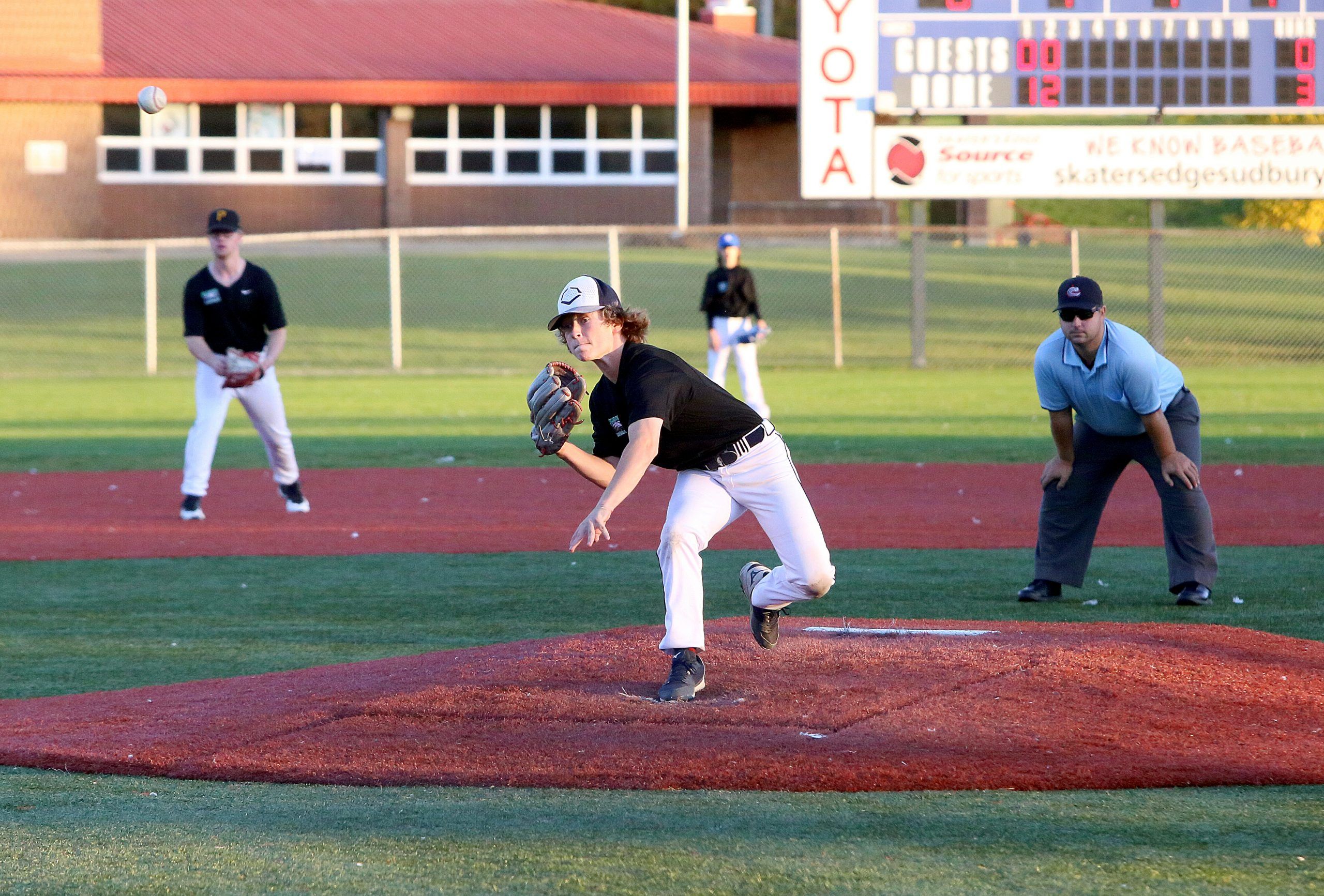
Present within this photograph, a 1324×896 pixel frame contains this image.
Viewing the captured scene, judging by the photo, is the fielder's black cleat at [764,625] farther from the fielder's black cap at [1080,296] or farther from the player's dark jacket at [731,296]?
the player's dark jacket at [731,296]

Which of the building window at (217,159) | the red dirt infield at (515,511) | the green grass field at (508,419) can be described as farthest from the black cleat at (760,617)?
the building window at (217,159)

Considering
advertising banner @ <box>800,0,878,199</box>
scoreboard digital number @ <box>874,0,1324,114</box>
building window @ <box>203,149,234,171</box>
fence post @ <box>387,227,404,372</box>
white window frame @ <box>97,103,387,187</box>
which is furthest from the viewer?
building window @ <box>203,149,234,171</box>

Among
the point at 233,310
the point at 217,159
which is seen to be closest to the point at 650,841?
the point at 233,310

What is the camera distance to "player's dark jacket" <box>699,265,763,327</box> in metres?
17.8

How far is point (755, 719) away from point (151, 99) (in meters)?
8.73

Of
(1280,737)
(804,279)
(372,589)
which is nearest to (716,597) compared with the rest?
(372,589)

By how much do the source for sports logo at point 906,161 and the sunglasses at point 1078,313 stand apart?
15.6 metres

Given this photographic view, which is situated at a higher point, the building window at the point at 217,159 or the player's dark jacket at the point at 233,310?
the building window at the point at 217,159

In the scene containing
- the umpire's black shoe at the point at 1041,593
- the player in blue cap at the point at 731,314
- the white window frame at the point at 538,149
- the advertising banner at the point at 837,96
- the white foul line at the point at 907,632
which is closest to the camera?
the white foul line at the point at 907,632

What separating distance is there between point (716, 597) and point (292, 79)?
3267 centimetres

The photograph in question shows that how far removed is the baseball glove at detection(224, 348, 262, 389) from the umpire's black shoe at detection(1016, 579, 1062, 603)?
219 inches

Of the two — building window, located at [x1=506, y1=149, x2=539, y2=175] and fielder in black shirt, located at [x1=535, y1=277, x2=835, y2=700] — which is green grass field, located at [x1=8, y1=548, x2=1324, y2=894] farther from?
building window, located at [x1=506, y1=149, x2=539, y2=175]

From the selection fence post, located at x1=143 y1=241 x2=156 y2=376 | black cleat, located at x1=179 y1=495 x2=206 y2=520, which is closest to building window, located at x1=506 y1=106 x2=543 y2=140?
fence post, located at x1=143 y1=241 x2=156 y2=376

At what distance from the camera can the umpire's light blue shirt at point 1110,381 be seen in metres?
7.78
